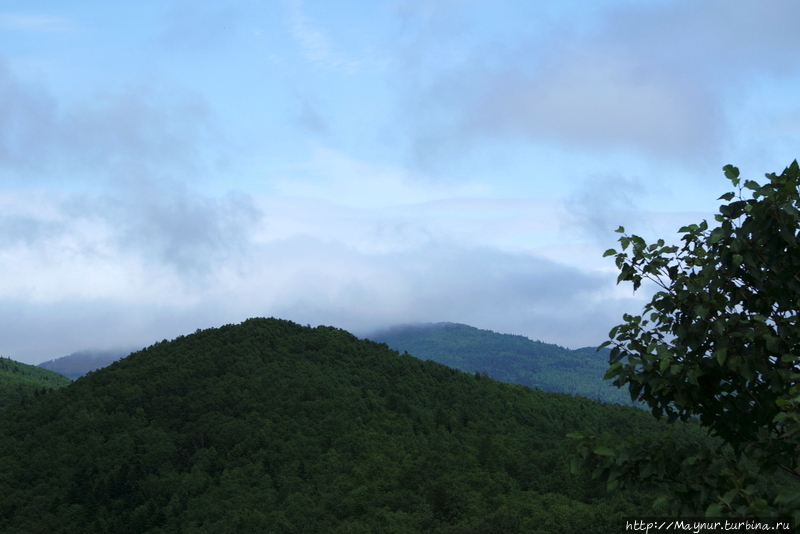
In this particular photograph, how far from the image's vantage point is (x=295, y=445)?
9169 cm

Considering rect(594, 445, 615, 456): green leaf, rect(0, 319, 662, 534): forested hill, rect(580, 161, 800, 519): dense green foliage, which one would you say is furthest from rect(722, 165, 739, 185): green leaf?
rect(0, 319, 662, 534): forested hill

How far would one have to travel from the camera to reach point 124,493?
9212 centimetres

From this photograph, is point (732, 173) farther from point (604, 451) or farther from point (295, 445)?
point (295, 445)

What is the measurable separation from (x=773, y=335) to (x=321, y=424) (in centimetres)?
9060

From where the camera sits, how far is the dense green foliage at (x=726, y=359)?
9.07m

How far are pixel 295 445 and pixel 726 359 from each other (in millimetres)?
87415

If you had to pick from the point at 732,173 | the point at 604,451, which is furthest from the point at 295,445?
the point at 732,173

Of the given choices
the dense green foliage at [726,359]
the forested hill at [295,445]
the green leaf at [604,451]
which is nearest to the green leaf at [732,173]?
the dense green foliage at [726,359]

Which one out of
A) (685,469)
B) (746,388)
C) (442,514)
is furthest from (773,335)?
(442,514)

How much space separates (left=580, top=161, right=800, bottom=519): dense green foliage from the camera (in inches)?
357

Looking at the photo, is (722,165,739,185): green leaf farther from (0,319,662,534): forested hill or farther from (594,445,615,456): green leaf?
(0,319,662,534): forested hill

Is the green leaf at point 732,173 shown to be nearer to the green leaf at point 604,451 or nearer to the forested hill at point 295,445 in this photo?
the green leaf at point 604,451

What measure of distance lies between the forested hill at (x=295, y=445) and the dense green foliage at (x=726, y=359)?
55.7 meters

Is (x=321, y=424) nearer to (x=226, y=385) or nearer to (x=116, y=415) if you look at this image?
(x=226, y=385)
